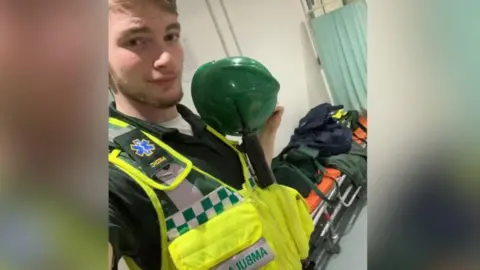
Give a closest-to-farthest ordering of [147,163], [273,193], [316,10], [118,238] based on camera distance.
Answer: [118,238] → [147,163] → [273,193] → [316,10]

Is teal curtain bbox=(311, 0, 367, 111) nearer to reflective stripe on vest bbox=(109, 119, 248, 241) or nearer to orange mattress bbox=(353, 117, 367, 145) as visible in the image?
orange mattress bbox=(353, 117, 367, 145)

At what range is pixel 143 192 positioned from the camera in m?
0.83


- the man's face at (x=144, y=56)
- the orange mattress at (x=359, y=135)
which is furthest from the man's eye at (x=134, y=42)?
the orange mattress at (x=359, y=135)

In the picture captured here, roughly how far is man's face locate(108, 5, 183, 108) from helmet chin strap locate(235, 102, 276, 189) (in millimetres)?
160

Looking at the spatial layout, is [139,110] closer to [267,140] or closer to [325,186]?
[267,140]

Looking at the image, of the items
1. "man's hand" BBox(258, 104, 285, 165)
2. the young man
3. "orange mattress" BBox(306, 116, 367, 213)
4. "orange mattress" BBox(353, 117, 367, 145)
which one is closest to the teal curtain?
"orange mattress" BBox(353, 117, 367, 145)

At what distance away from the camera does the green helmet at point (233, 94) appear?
1039 mm
